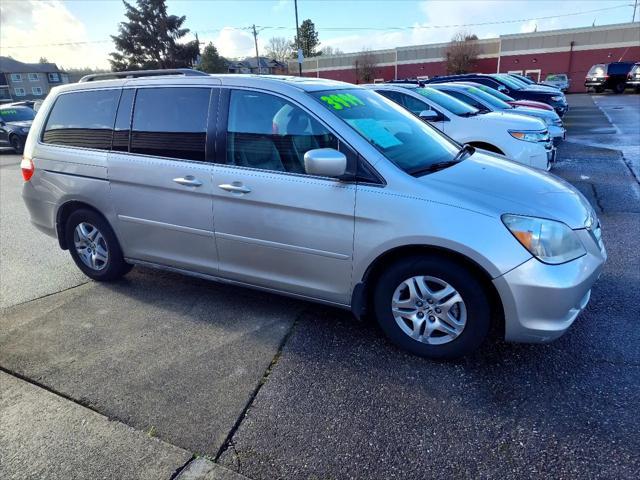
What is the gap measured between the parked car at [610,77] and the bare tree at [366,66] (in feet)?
87.8

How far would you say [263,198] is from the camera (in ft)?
10.6

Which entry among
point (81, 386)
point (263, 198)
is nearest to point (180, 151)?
point (263, 198)

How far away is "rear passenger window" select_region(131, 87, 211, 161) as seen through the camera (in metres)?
3.54

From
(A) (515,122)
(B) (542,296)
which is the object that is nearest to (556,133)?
(A) (515,122)

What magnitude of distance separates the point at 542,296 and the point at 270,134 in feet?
6.81

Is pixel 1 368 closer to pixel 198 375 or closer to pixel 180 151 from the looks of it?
pixel 198 375

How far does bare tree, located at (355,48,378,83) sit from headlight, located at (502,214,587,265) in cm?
5484

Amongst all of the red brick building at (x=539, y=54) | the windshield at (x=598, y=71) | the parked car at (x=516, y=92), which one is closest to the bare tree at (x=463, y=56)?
the red brick building at (x=539, y=54)

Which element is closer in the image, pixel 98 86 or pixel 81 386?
pixel 81 386

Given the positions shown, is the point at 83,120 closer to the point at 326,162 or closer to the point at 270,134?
the point at 270,134

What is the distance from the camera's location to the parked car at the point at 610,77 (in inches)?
1220

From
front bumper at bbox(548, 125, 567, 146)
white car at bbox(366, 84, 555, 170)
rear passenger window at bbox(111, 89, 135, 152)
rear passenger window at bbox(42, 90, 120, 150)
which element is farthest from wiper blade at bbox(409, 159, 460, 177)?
front bumper at bbox(548, 125, 567, 146)

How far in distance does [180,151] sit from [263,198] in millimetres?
897

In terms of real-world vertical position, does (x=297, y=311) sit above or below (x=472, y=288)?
below
